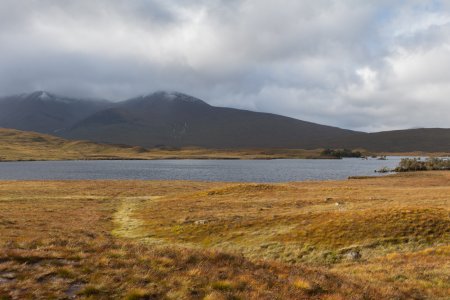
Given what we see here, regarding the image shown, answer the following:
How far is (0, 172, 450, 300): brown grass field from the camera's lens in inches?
547

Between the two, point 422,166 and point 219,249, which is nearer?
point 219,249

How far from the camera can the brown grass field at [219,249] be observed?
1391 centimetres

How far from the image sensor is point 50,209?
4956 cm

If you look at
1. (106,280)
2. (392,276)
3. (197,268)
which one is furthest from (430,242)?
(106,280)

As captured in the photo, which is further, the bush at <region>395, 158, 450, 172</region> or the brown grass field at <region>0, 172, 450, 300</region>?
the bush at <region>395, 158, 450, 172</region>

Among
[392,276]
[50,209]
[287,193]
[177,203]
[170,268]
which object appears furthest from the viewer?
[287,193]

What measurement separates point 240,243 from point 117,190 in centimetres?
5173

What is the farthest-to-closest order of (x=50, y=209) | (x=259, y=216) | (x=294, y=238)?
(x=50, y=209)
(x=259, y=216)
(x=294, y=238)

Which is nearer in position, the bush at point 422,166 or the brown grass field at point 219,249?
the brown grass field at point 219,249

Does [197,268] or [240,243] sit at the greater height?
[197,268]

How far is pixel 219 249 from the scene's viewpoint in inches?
1046

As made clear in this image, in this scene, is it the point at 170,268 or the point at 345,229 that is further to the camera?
the point at 345,229

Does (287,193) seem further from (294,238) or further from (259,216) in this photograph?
(294,238)

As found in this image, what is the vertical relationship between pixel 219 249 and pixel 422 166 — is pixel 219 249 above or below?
below
